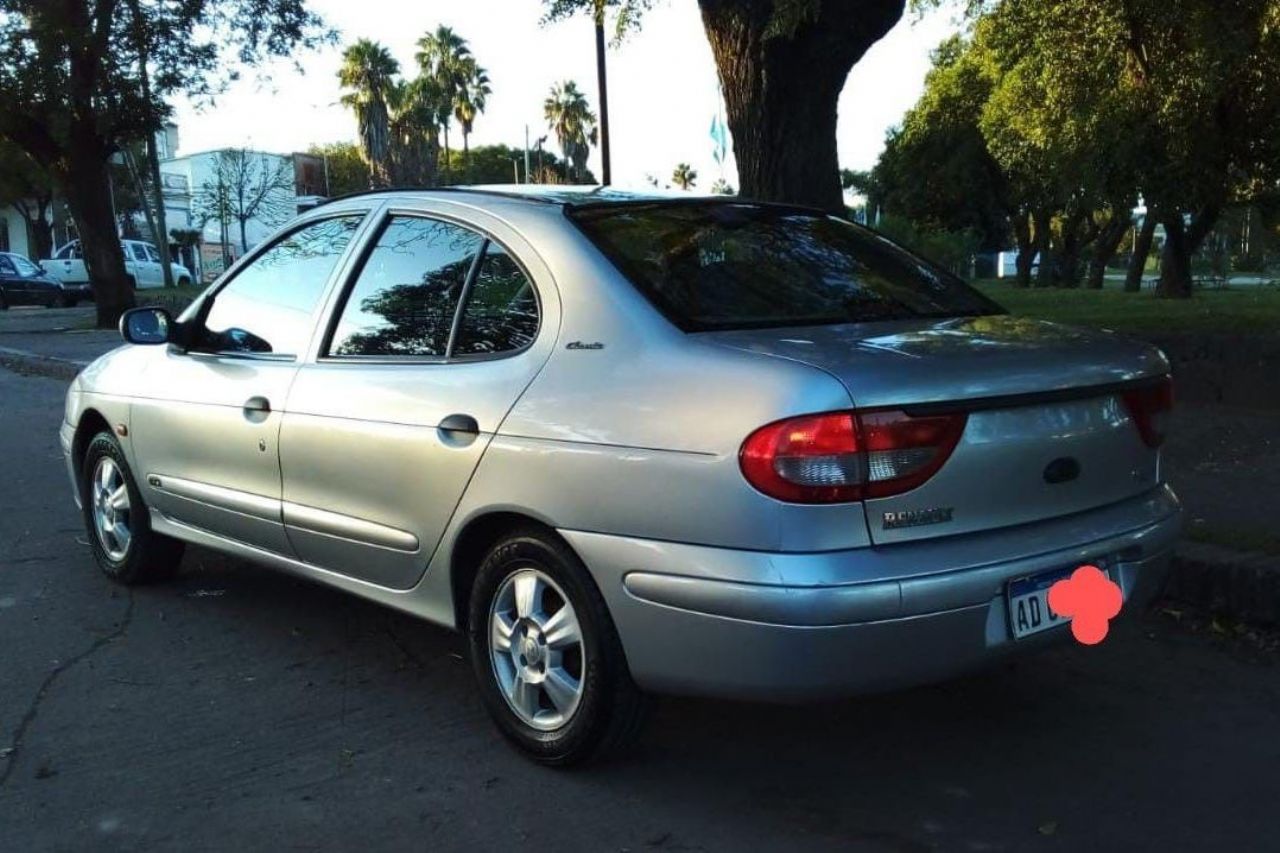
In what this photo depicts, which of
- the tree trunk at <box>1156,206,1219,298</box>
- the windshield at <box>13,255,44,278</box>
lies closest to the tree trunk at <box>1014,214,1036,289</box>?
the tree trunk at <box>1156,206,1219,298</box>

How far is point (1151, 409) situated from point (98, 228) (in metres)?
20.3

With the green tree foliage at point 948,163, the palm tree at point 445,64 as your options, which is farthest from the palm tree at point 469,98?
the green tree foliage at point 948,163

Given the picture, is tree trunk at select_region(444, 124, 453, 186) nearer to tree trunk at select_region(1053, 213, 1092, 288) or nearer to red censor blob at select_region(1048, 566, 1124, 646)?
tree trunk at select_region(1053, 213, 1092, 288)

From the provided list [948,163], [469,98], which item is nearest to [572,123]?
[469,98]

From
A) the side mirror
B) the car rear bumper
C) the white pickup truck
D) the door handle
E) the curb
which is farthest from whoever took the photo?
the white pickup truck

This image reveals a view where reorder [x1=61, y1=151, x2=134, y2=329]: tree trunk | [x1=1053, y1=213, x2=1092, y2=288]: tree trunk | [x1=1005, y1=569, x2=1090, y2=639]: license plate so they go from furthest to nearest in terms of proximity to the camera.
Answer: [x1=1053, y1=213, x2=1092, y2=288]: tree trunk
[x1=61, y1=151, x2=134, y2=329]: tree trunk
[x1=1005, y1=569, x2=1090, y2=639]: license plate

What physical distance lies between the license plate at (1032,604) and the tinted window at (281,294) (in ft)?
8.38

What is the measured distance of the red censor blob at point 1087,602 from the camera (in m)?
3.08

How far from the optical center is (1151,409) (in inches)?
134

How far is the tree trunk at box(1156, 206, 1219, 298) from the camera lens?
72.2 ft

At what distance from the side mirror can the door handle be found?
191 cm

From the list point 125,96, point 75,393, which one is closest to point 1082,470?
point 75,393

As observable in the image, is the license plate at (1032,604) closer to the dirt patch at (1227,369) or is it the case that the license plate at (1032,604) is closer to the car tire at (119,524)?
the car tire at (119,524)

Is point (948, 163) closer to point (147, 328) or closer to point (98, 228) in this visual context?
point (98, 228)
